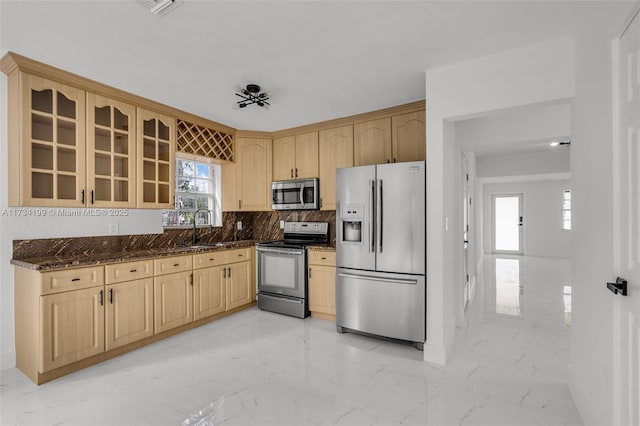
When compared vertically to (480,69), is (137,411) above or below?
below

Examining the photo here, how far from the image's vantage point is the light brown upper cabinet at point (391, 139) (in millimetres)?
3582

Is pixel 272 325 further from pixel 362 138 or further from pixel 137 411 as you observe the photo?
pixel 362 138

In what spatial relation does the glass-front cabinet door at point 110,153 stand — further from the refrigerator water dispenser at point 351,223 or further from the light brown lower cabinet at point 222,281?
the refrigerator water dispenser at point 351,223

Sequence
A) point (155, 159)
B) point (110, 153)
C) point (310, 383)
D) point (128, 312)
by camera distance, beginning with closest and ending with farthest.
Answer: point (310, 383), point (128, 312), point (110, 153), point (155, 159)

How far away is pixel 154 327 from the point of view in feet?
10.4

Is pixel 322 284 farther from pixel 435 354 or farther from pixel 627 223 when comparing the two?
pixel 627 223

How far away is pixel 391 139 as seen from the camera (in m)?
3.77

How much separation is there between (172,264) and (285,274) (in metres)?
1.37

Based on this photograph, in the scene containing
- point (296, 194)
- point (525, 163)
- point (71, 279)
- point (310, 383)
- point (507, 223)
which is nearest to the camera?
point (310, 383)

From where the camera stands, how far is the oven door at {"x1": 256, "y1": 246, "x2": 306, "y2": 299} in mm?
4004

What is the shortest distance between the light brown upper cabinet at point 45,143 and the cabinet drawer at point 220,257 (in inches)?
49.6

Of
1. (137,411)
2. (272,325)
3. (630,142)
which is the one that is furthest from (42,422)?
(630,142)

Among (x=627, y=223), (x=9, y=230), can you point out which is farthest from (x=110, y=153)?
(x=627, y=223)

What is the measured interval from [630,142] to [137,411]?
3.17 meters
